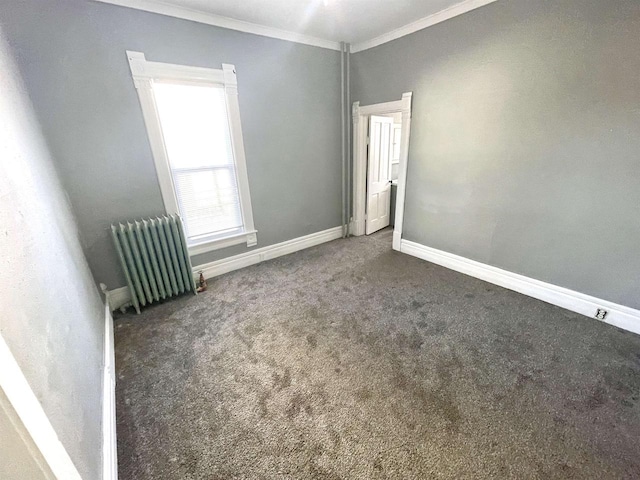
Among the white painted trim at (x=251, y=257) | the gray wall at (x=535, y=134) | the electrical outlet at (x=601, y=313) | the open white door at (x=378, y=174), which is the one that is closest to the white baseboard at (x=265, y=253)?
the white painted trim at (x=251, y=257)

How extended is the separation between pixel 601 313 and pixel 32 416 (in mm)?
3429

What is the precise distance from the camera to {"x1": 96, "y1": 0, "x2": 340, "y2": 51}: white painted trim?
7.30 ft

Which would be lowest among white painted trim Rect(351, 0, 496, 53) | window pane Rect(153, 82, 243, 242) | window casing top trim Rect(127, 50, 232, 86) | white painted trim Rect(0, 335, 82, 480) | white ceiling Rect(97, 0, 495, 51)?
white painted trim Rect(0, 335, 82, 480)

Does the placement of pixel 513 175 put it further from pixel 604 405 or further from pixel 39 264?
pixel 39 264

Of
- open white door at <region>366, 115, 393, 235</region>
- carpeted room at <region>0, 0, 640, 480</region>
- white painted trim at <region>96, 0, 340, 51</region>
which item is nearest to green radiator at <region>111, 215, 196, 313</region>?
carpeted room at <region>0, 0, 640, 480</region>

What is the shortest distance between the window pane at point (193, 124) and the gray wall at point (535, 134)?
2055 mm

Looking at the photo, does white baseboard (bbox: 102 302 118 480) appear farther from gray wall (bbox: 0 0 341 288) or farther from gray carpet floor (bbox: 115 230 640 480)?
gray wall (bbox: 0 0 341 288)

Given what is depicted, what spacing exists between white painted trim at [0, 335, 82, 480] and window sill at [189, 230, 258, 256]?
88.3 inches

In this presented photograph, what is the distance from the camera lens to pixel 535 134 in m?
2.32

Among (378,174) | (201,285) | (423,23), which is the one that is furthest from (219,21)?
(378,174)

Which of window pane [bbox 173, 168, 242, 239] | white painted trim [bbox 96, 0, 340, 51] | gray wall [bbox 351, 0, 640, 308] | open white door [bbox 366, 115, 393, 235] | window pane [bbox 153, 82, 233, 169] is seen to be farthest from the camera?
open white door [bbox 366, 115, 393, 235]

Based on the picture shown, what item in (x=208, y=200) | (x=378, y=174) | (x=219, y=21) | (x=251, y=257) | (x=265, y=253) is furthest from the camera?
(x=378, y=174)

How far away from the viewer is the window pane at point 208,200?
2814mm

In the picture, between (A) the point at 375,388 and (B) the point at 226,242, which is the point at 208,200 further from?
(A) the point at 375,388
